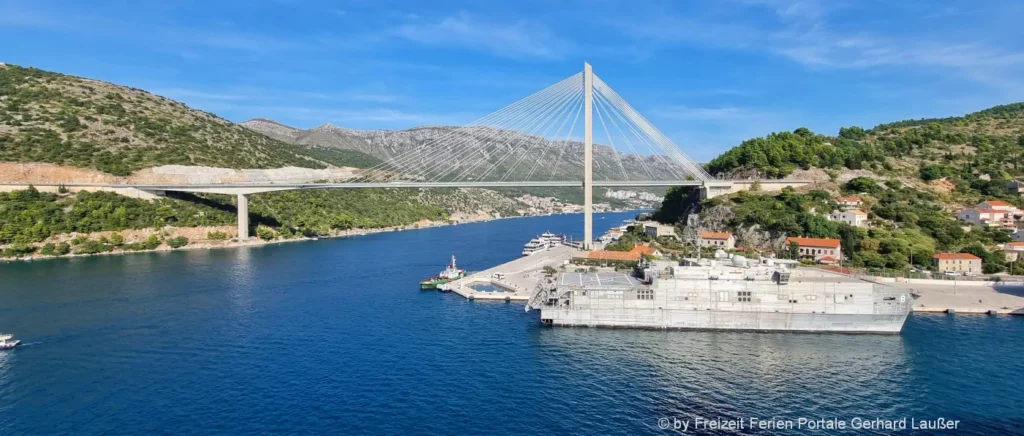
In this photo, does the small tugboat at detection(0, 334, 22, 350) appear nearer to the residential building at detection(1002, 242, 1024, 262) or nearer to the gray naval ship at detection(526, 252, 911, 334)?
the gray naval ship at detection(526, 252, 911, 334)

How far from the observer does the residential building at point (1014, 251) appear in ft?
137

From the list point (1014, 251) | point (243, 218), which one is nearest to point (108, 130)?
point (243, 218)

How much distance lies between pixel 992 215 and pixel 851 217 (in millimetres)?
11769

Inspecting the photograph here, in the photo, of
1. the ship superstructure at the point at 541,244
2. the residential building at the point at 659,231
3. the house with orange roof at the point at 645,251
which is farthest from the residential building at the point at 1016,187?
the ship superstructure at the point at 541,244

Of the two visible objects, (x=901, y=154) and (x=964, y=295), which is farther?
(x=901, y=154)

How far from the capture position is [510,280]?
130 feet

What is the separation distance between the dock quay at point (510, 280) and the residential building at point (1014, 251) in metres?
30.9

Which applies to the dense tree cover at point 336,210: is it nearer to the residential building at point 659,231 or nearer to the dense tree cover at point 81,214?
the dense tree cover at point 81,214

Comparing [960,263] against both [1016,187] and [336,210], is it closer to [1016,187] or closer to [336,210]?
[1016,187]

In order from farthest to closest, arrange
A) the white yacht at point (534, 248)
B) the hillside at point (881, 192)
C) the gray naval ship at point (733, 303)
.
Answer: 1. the white yacht at point (534, 248)
2. the hillside at point (881, 192)
3. the gray naval ship at point (733, 303)

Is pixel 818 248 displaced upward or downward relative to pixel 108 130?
downward

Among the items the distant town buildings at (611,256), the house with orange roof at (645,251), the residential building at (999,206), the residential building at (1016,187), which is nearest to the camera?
the distant town buildings at (611,256)

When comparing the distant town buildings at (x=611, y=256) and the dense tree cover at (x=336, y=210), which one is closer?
the distant town buildings at (x=611, y=256)

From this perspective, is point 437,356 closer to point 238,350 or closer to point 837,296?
point 238,350
